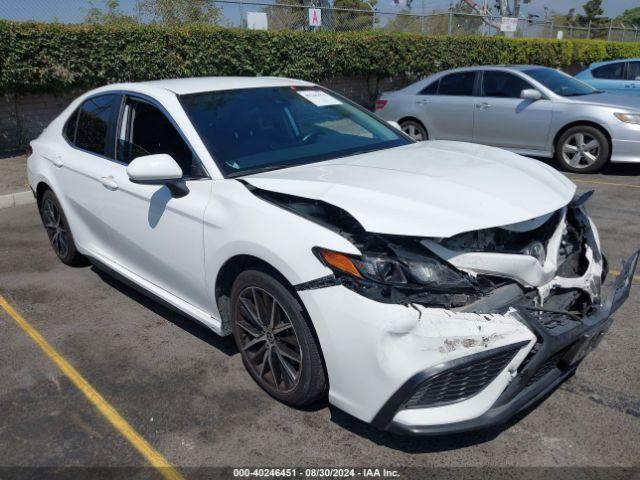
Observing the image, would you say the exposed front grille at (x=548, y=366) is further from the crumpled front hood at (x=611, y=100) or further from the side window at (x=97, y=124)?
the crumpled front hood at (x=611, y=100)

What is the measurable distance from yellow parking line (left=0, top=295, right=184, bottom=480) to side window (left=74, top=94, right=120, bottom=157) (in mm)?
1344

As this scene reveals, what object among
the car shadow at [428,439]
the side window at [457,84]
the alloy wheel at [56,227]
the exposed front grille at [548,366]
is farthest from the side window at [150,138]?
the side window at [457,84]

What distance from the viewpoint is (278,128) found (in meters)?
3.82

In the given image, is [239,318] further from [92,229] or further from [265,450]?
[92,229]

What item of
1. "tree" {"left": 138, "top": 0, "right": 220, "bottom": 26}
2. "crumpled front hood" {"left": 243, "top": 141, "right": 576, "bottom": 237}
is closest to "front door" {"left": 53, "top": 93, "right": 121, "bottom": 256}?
"crumpled front hood" {"left": 243, "top": 141, "right": 576, "bottom": 237}

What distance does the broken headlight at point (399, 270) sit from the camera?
2525mm

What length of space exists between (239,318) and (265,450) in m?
0.72

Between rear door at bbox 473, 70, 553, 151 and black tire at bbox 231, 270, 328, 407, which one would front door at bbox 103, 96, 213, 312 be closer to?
black tire at bbox 231, 270, 328, 407

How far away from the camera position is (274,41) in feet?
42.5

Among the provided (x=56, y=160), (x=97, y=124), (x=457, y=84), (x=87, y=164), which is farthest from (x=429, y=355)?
(x=457, y=84)

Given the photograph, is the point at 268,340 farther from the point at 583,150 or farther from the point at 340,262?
the point at 583,150

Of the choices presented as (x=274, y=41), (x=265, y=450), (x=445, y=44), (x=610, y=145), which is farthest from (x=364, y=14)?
(x=265, y=450)

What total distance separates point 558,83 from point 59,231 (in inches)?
288

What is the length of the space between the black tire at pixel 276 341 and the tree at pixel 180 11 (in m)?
13.2
